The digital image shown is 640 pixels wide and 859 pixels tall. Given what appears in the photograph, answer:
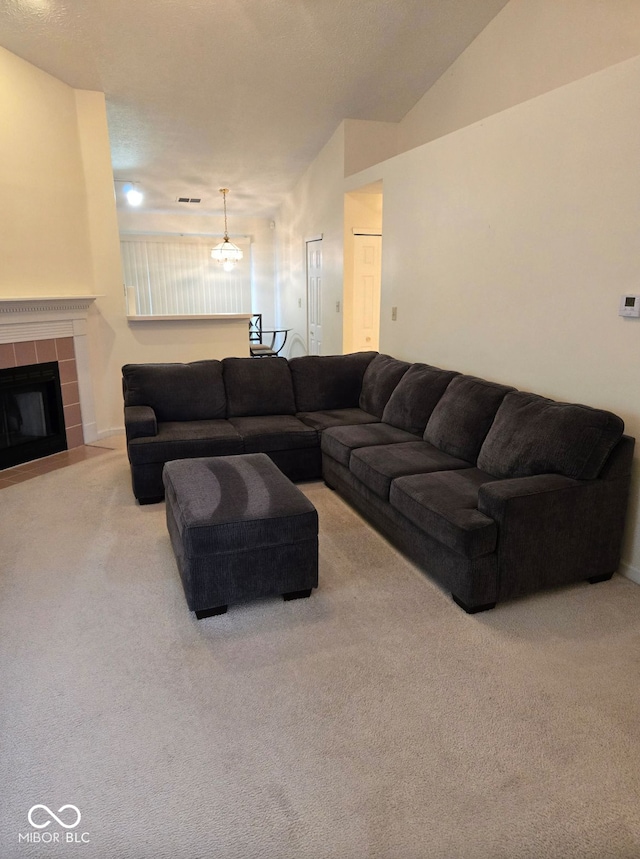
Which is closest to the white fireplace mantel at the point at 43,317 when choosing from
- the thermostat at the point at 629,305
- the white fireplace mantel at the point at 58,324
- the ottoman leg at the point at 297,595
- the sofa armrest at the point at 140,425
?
the white fireplace mantel at the point at 58,324

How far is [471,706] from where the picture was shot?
1859 millimetres

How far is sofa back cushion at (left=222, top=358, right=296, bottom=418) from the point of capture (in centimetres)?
421

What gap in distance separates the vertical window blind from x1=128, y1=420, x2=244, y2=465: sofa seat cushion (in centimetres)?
562

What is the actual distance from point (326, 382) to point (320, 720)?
2.95 meters

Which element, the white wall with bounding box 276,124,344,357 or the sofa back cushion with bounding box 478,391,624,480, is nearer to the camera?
the sofa back cushion with bounding box 478,391,624,480

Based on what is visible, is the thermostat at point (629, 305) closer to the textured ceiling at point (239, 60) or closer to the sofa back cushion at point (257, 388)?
the sofa back cushion at point (257, 388)

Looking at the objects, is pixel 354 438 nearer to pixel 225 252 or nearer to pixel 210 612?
pixel 210 612

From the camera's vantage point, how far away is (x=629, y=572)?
2.66 metres

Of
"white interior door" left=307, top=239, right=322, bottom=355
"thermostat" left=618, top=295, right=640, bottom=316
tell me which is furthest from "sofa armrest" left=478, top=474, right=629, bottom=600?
"white interior door" left=307, top=239, right=322, bottom=355

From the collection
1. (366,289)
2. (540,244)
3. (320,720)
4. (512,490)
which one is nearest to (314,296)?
(366,289)

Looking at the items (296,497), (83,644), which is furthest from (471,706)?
(83,644)

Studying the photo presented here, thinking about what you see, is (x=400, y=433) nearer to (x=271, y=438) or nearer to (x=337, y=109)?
(x=271, y=438)
